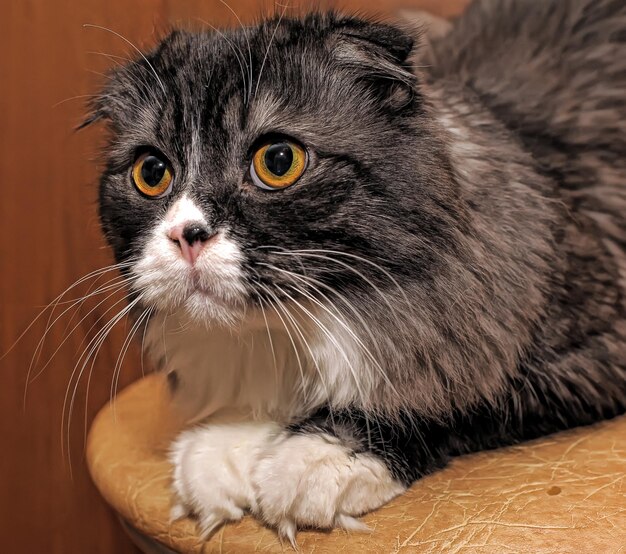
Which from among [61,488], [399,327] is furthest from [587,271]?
[61,488]

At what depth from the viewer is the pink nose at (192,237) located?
0.69 meters

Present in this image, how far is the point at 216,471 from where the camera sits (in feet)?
2.64

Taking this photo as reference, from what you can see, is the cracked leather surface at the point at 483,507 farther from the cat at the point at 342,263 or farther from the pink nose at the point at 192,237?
the pink nose at the point at 192,237

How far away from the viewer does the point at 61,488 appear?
5.16ft

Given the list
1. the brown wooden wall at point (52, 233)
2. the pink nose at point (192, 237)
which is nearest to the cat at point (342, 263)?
the pink nose at point (192, 237)

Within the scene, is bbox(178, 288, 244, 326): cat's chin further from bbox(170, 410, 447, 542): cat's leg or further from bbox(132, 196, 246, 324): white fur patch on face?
bbox(170, 410, 447, 542): cat's leg

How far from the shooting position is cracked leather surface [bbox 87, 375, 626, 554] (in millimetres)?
678

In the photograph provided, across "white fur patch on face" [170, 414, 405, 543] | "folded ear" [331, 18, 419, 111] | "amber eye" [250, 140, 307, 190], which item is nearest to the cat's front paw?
"white fur patch on face" [170, 414, 405, 543]

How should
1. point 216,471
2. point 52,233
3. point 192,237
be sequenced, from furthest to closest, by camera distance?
1. point 52,233
2. point 216,471
3. point 192,237

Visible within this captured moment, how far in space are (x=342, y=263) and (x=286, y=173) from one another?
0.12 metres

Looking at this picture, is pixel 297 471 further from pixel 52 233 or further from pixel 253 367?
pixel 52 233

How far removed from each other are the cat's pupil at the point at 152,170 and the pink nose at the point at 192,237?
16 cm

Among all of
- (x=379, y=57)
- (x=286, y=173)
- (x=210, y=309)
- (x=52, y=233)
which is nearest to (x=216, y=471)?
(x=210, y=309)

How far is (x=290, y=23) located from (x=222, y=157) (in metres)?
0.21
